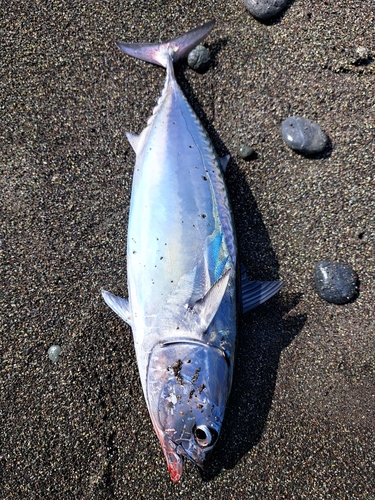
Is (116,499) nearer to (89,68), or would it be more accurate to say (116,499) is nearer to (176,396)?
(176,396)

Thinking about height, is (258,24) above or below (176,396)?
above

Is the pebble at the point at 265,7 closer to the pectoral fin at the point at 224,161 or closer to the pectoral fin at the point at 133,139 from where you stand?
the pectoral fin at the point at 224,161

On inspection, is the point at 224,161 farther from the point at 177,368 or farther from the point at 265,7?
the point at 177,368

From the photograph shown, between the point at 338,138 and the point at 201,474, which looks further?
the point at 338,138

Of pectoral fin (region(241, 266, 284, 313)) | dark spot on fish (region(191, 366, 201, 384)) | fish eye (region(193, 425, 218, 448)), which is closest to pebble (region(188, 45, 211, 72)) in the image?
pectoral fin (region(241, 266, 284, 313))

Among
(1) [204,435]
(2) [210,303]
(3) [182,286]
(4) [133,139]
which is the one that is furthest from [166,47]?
(1) [204,435]

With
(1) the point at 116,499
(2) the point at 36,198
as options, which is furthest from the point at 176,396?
(2) the point at 36,198
